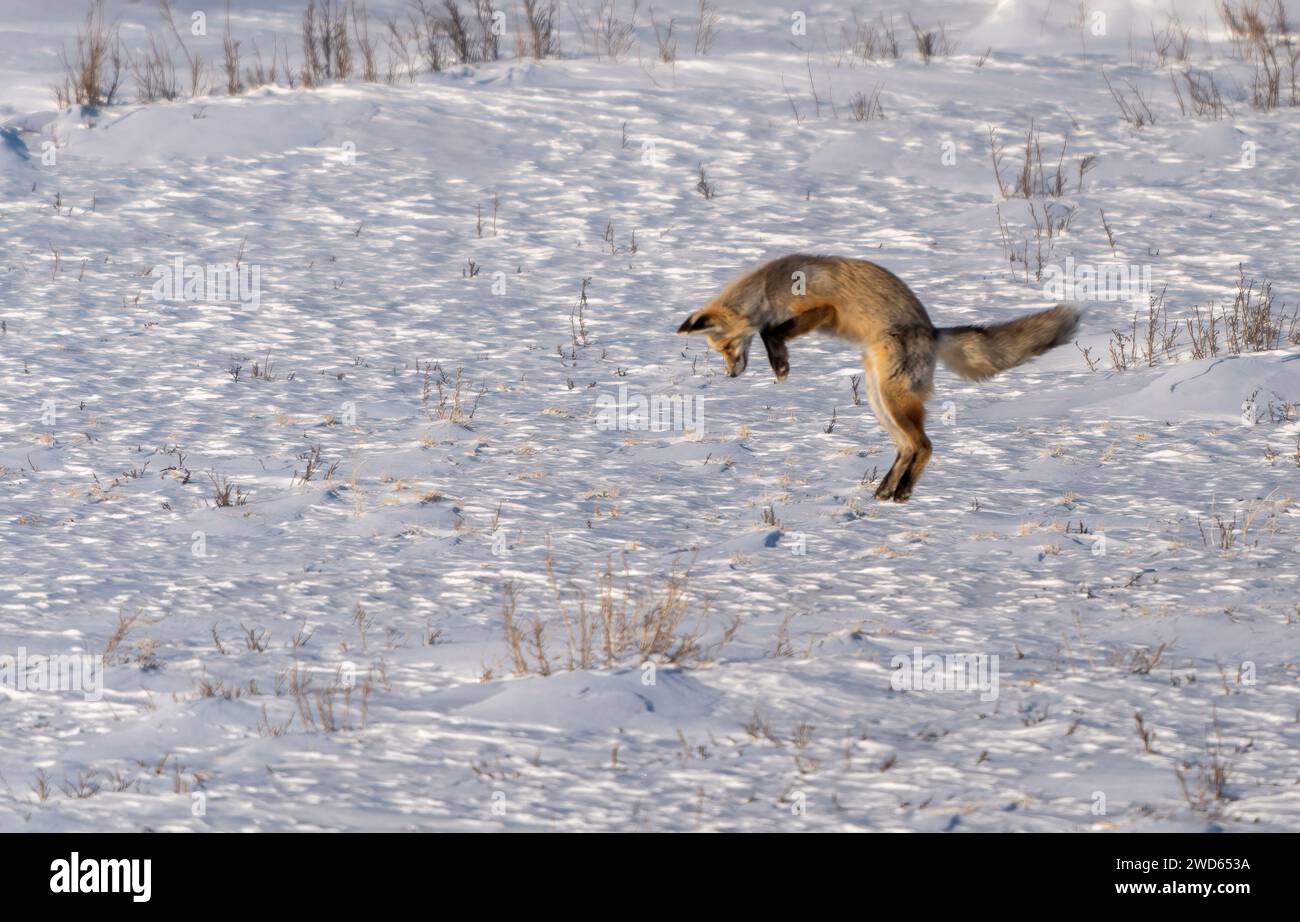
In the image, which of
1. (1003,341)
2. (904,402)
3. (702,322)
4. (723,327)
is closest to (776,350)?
(723,327)

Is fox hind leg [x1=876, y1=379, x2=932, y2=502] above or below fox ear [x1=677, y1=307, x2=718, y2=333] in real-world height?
below

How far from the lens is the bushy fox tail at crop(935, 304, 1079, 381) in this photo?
23.2 ft

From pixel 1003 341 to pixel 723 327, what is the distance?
4.28ft

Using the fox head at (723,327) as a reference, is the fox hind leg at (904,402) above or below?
below

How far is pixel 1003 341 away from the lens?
7.13 metres

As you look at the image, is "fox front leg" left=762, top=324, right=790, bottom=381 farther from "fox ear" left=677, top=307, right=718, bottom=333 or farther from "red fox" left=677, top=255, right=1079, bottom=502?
"fox ear" left=677, top=307, right=718, bottom=333

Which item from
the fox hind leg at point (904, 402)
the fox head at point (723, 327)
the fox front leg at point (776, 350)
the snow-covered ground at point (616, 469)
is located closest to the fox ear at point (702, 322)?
the fox head at point (723, 327)

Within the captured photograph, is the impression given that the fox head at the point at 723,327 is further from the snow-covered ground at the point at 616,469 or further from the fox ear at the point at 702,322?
the snow-covered ground at the point at 616,469

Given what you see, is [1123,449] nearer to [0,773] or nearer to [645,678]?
[645,678]

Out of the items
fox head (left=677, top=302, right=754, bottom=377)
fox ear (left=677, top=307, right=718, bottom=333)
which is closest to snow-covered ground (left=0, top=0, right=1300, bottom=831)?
fox head (left=677, top=302, right=754, bottom=377)

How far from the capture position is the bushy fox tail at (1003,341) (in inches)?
278

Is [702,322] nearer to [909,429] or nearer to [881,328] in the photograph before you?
[881,328]

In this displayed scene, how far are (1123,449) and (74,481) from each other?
5.31 m

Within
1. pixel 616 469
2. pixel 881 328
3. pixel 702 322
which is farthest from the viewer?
pixel 616 469
